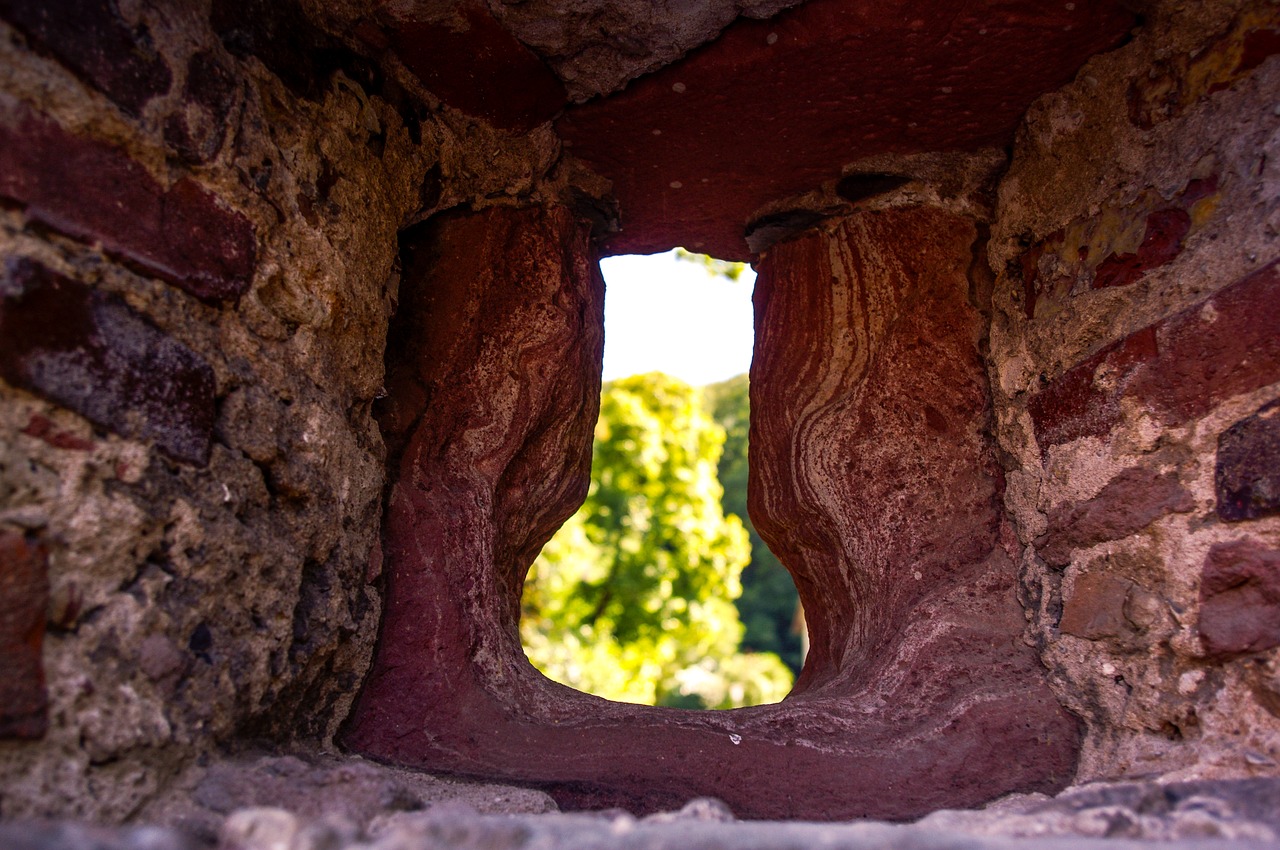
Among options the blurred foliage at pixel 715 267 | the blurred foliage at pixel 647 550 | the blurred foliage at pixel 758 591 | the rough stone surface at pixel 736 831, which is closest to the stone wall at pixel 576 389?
the rough stone surface at pixel 736 831

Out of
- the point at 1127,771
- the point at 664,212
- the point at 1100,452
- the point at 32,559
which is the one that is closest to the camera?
the point at 32,559

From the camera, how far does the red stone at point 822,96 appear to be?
1.05m

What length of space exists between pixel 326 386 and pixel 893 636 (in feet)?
2.64

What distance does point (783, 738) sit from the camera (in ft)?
3.48

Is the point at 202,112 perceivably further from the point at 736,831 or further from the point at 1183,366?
the point at 1183,366

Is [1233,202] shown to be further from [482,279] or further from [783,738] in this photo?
[482,279]

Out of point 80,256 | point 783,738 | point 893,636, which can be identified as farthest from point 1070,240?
point 80,256

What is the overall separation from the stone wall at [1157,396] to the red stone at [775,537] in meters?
0.09

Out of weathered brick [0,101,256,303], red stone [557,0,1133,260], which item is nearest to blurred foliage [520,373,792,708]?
red stone [557,0,1133,260]

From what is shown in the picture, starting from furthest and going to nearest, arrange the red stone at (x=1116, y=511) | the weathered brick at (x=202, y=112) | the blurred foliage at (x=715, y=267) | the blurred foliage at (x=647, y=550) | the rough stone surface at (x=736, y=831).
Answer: the blurred foliage at (x=647, y=550) → the blurred foliage at (x=715, y=267) → the red stone at (x=1116, y=511) → the weathered brick at (x=202, y=112) → the rough stone surface at (x=736, y=831)

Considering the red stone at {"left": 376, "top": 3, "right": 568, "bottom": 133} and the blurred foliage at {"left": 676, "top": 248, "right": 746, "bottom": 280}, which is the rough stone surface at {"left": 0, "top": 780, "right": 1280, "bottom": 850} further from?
the blurred foliage at {"left": 676, "top": 248, "right": 746, "bottom": 280}

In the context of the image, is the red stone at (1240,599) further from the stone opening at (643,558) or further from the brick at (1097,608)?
the stone opening at (643,558)

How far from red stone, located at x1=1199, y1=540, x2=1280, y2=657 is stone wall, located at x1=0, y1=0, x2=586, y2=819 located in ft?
2.97

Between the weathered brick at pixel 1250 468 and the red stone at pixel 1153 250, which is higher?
the red stone at pixel 1153 250
